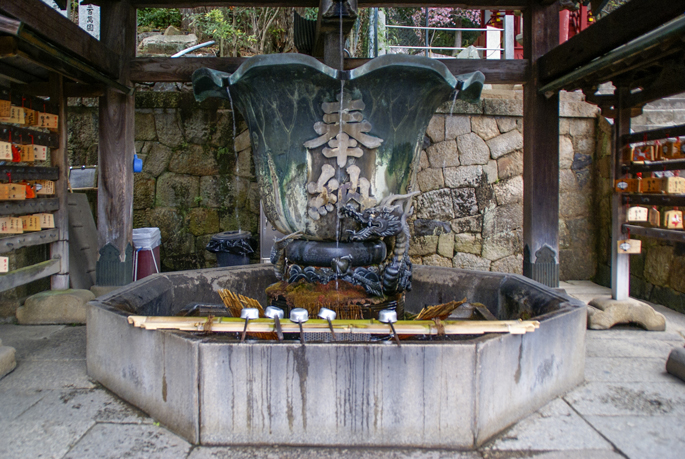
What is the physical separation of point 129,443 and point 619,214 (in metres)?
4.60

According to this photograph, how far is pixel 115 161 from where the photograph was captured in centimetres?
474

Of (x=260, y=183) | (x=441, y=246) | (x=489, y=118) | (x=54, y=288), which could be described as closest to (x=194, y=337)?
(x=260, y=183)

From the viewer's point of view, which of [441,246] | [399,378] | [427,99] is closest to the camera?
[399,378]

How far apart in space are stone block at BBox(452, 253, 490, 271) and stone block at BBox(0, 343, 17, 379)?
5484mm

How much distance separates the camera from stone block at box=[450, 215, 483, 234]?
7.01 metres

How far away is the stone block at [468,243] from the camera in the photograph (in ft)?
23.0

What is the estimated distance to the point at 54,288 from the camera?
15.7 feet

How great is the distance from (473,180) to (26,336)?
18.8 feet

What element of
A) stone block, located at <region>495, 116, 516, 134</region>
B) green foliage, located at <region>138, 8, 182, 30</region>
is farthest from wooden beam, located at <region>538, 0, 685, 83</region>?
green foliage, located at <region>138, 8, 182, 30</region>

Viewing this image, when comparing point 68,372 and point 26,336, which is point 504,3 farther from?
point 26,336

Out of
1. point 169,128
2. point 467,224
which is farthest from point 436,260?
point 169,128

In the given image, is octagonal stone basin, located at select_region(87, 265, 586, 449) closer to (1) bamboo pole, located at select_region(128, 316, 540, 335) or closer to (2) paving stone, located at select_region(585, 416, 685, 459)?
(1) bamboo pole, located at select_region(128, 316, 540, 335)

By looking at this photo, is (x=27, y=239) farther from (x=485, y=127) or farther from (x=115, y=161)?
(x=485, y=127)

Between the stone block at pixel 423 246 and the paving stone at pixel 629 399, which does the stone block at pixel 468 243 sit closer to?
the stone block at pixel 423 246
